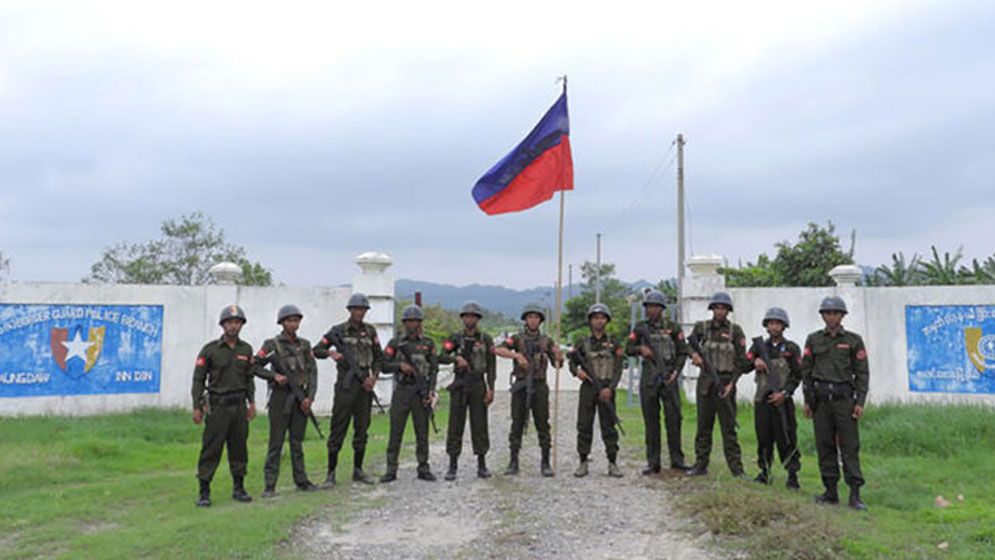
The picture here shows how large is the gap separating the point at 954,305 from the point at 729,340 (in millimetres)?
5706

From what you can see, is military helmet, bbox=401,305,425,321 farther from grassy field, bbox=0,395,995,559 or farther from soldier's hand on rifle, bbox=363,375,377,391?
grassy field, bbox=0,395,995,559

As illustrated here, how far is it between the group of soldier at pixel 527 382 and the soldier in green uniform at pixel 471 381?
0.01 meters

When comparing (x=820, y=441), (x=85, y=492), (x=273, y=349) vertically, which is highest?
(x=273, y=349)

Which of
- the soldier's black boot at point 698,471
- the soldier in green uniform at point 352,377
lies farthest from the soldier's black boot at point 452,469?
the soldier's black boot at point 698,471

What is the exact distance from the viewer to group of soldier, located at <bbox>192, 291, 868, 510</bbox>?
6547 millimetres

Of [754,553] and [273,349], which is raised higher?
[273,349]

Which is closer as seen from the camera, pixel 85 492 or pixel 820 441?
pixel 820 441

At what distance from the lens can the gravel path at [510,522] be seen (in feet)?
17.0

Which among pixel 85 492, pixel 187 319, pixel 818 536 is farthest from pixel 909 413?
pixel 187 319

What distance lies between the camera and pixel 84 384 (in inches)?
431

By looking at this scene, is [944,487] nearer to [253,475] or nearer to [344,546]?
[344,546]

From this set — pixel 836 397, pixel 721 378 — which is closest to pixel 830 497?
pixel 836 397

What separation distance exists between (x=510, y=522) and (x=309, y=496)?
2.12 meters

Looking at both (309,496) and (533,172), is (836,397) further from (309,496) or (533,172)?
(309,496)
